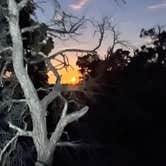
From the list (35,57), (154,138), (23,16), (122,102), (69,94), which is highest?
(23,16)

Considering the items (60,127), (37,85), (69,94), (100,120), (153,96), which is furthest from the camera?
(153,96)

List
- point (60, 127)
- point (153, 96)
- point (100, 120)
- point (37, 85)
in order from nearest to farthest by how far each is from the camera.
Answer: point (60, 127) < point (37, 85) < point (100, 120) < point (153, 96)

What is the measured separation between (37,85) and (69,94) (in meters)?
2.49

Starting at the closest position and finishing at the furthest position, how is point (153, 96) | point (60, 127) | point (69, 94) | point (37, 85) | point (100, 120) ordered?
point (60, 127), point (69, 94), point (37, 85), point (100, 120), point (153, 96)

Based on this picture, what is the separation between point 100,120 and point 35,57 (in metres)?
19.5

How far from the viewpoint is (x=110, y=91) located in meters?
33.6

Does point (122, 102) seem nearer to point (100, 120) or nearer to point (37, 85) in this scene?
point (100, 120)

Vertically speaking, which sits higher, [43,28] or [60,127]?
[43,28]

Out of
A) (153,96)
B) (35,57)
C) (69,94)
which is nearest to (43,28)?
(35,57)

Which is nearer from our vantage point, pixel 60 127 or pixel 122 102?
pixel 60 127

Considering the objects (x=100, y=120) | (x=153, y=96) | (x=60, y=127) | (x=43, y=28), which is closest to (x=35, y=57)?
(x=43, y=28)

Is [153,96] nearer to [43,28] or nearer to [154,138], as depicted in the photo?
[154,138]

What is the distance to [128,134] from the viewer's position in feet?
111

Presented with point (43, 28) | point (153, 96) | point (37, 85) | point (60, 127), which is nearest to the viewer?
point (60, 127)
